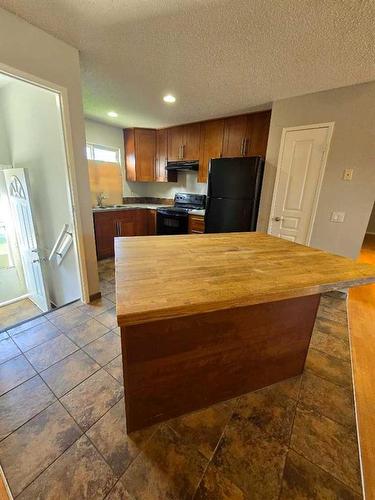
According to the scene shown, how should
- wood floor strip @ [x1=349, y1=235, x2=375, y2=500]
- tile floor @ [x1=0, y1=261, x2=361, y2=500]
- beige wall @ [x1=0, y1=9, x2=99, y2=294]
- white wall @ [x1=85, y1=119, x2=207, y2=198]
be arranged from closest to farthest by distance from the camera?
tile floor @ [x1=0, y1=261, x2=361, y2=500] → wood floor strip @ [x1=349, y1=235, x2=375, y2=500] → beige wall @ [x1=0, y1=9, x2=99, y2=294] → white wall @ [x1=85, y1=119, x2=207, y2=198]

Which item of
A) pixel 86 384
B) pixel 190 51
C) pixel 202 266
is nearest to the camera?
pixel 202 266

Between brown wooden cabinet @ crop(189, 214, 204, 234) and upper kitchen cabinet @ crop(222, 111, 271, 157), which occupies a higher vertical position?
upper kitchen cabinet @ crop(222, 111, 271, 157)

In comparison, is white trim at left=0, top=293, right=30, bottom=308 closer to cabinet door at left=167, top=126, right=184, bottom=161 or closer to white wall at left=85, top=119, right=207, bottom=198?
white wall at left=85, top=119, right=207, bottom=198

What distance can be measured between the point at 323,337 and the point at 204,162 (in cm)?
312

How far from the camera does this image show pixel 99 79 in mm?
2262

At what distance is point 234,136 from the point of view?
3.31m

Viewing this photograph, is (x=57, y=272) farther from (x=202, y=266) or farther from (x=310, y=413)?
(x=310, y=413)

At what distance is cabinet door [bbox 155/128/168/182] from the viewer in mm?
4125

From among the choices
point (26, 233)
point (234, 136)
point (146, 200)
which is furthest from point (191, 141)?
point (26, 233)

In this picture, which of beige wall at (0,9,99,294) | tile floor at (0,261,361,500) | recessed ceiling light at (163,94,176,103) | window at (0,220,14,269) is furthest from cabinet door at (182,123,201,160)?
tile floor at (0,261,361,500)

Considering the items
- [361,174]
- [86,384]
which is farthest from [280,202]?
[86,384]

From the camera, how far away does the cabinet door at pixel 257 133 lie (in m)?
3.00

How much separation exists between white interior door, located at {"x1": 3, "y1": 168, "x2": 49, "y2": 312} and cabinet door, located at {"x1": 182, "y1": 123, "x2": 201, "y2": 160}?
101 inches

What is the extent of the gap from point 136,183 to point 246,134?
8.60ft
